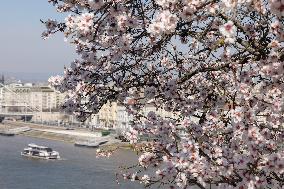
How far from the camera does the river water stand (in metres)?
33.7

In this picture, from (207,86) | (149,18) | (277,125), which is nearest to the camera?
(277,125)

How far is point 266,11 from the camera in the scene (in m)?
3.75

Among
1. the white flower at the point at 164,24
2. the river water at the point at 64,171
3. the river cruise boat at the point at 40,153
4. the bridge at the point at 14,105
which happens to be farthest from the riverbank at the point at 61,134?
the white flower at the point at 164,24

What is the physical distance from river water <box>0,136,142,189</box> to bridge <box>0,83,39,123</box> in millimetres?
47826

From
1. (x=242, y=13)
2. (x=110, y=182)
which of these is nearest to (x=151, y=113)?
(x=242, y=13)

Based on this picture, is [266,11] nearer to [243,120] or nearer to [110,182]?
[243,120]

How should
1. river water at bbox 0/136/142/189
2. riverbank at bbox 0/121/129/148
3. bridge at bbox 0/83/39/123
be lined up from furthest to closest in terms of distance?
bridge at bbox 0/83/39/123
riverbank at bbox 0/121/129/148
river water at bbox 0/136/142/189

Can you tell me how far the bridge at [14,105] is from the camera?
4183 inches

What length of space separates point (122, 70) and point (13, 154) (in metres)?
50.9

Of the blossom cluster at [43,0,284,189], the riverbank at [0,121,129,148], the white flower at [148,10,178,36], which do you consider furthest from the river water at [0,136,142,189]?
the white flower at [148,10,178,36]

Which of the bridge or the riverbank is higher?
the bridge

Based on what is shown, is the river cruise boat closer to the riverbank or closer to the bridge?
the riverbank

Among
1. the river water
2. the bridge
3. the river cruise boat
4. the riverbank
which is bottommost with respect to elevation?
the river water

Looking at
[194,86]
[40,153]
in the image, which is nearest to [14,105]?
[40,153]
